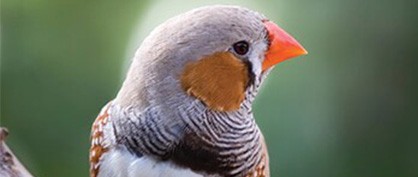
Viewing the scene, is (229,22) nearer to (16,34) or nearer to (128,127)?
(128,127)

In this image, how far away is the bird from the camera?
1.29 meters

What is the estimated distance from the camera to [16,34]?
2.43m

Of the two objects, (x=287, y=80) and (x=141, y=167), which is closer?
(x=141, y=167)

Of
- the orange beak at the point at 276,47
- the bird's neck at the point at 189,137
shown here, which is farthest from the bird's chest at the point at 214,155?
the orange beak at the point at 276,47

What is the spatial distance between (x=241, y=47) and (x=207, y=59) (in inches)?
1.8

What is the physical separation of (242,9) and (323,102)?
1.01 meters

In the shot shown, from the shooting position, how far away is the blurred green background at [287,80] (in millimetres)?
2248

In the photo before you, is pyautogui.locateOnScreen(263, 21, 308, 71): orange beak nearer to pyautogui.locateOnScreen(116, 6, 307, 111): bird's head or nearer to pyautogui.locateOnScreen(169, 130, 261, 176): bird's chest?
pyautogui.locateOnScreen(116, 6, 307, 111): bird's head

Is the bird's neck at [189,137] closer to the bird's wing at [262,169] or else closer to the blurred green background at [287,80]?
the bird's wing at [262,169]

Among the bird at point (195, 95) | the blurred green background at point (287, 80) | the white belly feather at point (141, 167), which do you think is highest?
the bird at point (195, 95)

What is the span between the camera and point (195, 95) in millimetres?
1311

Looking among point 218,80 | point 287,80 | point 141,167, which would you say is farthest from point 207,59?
point 287,80

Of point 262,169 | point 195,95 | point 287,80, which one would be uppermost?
point 195,95

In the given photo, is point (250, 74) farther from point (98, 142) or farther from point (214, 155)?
point (98, 142)
